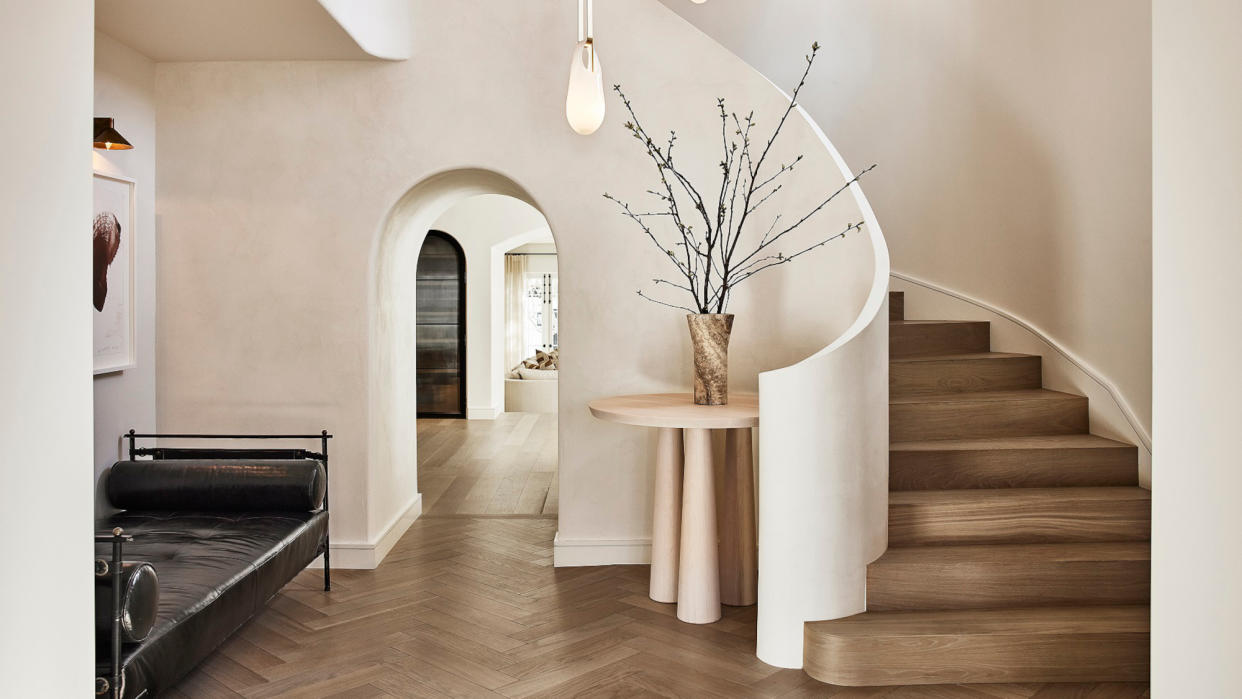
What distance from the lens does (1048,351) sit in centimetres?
416

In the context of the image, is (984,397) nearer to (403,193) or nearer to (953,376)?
(953,376)

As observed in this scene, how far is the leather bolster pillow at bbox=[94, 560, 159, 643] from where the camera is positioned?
2170 mm

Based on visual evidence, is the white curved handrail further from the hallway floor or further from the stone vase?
the hallway floor

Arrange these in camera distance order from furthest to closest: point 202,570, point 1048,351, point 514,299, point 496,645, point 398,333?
point 514,299 < point 398,333 < point 1048,351 < point 496,645 < point 202,570

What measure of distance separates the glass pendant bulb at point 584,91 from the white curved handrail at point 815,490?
1.42 m

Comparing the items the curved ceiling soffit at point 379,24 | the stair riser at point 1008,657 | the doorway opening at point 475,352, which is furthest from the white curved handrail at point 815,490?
the doorway opening at point 475,352

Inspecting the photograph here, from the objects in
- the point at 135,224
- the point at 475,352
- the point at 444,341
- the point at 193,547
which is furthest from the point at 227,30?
the point at 444,341

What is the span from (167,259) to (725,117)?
2847mm

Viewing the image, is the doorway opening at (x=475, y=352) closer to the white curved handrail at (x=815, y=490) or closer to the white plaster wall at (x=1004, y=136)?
the white plaster wall at (x=1004, y=136)

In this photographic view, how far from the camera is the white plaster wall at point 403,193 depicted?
4.16 metres

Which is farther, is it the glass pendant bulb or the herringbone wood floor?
the glass pendant bulb

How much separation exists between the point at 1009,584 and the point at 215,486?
3.13m
